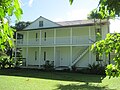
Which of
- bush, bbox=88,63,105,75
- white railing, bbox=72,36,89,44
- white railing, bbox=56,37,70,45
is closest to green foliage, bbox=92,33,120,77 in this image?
bush, bbox=88,63,105,75

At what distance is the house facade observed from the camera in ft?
110

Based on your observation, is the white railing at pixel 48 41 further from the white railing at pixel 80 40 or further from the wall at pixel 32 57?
the white railing at pixel 80 40

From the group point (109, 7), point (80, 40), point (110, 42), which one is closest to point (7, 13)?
point (109, 7)

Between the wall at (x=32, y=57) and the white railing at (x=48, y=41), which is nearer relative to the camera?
the white railing at (x=48, y=41)

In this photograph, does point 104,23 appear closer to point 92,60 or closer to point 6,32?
point 92,60

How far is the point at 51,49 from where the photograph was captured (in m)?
38.1

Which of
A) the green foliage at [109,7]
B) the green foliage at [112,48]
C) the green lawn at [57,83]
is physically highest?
the green foliage at [109,7]

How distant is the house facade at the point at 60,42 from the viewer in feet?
110

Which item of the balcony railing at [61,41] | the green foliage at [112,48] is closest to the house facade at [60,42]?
the balcony railing at [61,41]

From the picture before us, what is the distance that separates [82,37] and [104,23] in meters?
3.57

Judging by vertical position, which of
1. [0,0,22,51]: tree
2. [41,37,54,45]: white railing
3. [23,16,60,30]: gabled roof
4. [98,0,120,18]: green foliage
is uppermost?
[23,16,60,30]: gabled roof

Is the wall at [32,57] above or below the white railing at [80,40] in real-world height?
below

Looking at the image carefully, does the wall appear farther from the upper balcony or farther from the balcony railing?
the balcony railing

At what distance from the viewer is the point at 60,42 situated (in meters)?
35.0
